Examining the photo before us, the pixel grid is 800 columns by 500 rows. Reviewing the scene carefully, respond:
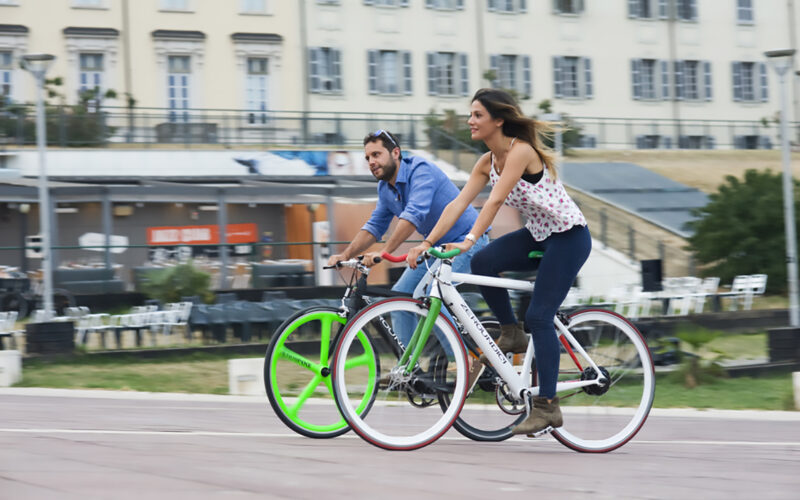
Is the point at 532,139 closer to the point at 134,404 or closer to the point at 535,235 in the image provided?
the point at 535,235

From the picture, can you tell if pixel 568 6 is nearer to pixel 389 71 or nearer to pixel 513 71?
pixel 513 71

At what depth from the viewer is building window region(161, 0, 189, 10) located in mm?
41750

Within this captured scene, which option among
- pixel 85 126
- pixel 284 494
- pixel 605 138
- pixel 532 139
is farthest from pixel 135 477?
pixel 605 138

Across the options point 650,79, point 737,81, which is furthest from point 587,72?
point 737,81

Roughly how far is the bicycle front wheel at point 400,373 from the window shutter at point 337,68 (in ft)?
128

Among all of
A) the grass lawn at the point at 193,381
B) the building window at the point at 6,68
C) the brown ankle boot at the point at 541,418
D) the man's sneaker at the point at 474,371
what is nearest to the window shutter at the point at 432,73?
the building window at the point at 6,68

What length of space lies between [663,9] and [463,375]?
47.5 m

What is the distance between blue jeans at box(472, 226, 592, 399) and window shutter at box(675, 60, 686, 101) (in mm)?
46754

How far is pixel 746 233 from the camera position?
2897 cm

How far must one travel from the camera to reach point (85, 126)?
33031 millimetres

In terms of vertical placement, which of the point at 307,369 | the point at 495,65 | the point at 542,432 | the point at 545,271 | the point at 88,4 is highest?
the point at 88,4

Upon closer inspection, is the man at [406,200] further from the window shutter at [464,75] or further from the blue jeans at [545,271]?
the window shutter at [464,75]

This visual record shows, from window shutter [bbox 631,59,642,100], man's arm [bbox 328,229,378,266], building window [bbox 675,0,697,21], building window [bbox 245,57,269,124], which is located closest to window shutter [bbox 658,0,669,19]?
building window [bbox 675,0,697,21]

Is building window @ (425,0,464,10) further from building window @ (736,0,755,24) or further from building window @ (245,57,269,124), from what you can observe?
building window @ (736,0,755,24)
